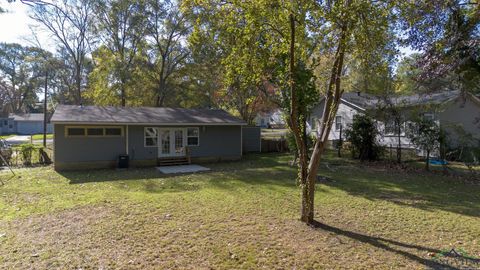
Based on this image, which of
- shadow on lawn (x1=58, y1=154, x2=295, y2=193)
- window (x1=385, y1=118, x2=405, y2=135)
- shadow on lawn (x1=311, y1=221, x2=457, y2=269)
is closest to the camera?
shadow on lawn (x1=311, y1=221, x2=457, y2=269)

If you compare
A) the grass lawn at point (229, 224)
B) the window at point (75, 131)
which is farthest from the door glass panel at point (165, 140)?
the grass lawn at point (229, 224)

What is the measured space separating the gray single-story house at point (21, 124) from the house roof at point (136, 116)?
4034 cm

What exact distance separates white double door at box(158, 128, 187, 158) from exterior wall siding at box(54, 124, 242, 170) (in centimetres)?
38

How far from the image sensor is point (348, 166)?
14828 mm

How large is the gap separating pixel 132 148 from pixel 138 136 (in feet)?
2.21

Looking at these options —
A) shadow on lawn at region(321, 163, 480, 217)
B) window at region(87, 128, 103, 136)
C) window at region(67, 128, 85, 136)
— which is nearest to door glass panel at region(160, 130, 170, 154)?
window at region(87, 128, 103, 136)

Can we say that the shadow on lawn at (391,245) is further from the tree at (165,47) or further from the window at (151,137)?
the tree at (165,47)

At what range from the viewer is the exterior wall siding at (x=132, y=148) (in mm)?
13492

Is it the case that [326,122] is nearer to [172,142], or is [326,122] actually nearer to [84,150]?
[172,142]

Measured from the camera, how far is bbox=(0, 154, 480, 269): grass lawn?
14.8 ft

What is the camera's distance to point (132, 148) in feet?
48.8

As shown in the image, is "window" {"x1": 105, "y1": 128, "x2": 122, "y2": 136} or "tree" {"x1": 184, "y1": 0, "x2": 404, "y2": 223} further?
"window" {"x1": 105, "y1": 128, "x2": 122, "y2": 136}

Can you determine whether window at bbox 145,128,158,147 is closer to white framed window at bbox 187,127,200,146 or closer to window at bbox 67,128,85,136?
white framed window at bbox 187,127,200,146

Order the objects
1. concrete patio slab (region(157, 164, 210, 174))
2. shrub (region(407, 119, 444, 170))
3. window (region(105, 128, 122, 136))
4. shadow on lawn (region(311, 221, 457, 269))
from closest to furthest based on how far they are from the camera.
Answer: shadow on lawn (region(311, 221, 457, 269))
shrub (region(407, 119, 444, 170))
concrete patio slab (region(157, 164, 210, 174))
window (region(105, 128, 122, 136))
